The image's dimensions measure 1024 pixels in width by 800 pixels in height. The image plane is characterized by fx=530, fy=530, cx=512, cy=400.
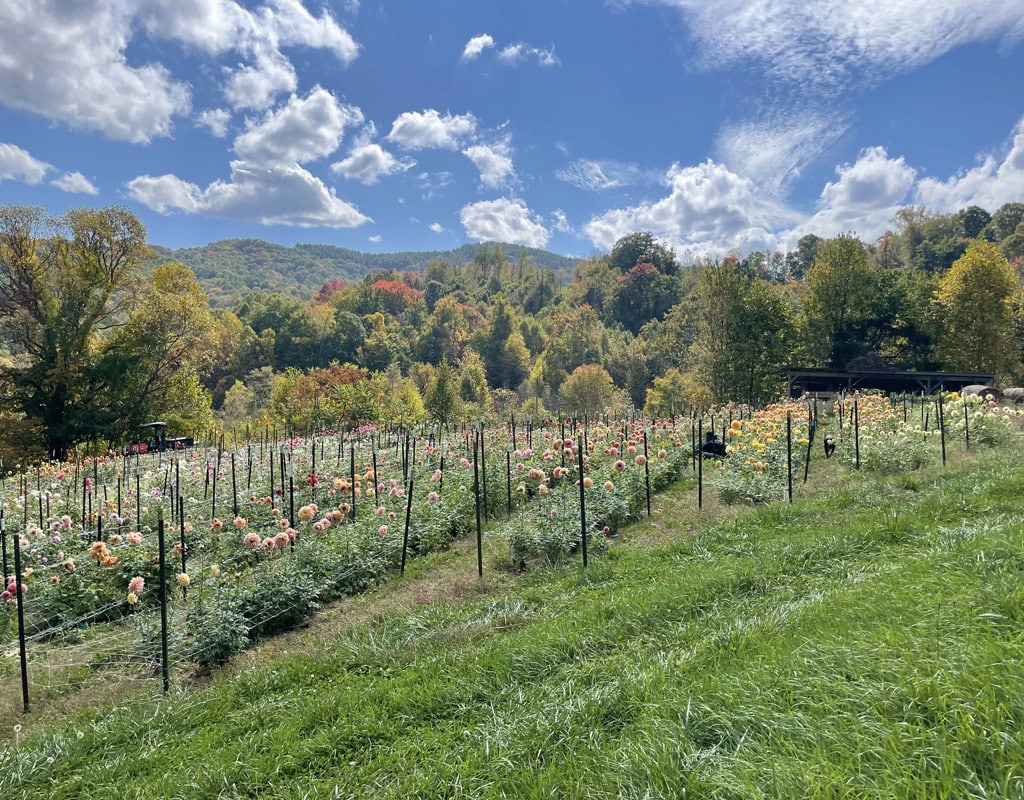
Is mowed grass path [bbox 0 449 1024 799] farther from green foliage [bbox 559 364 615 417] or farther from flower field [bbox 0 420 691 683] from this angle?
green foliage [bbox 559 364 615 417]

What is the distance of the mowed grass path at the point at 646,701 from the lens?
6.37ft

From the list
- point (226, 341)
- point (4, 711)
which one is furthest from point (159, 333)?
point (4, 711)

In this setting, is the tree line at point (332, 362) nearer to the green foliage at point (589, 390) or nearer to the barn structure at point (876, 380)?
the green foliage at point (589, 390)

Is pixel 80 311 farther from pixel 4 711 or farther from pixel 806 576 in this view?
pixel 806 576

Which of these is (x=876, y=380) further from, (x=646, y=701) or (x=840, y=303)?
(x=646, y=701)

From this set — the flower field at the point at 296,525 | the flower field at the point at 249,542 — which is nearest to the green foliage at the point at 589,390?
the flower field at the point at 296,525

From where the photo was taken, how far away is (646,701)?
282 cm

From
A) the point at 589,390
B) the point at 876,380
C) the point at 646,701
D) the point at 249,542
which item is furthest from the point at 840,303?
the point at 646,701

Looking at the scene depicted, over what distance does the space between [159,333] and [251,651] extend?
82.5ft

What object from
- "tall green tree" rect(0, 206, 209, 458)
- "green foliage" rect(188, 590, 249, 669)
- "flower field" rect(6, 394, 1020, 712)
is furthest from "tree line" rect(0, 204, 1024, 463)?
"green foliage" rect(188, 590, 249, 669)

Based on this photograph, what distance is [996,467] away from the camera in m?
8.16

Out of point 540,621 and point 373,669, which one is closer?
point 373,669

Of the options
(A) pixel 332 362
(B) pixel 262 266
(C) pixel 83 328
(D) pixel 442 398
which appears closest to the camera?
(C) pixel 83 328

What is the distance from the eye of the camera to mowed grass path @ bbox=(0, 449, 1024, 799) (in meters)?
1.94
